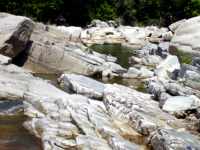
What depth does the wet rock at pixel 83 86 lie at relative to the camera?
2563cm

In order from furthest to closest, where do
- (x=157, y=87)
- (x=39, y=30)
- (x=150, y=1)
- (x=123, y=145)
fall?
(x=150, y=1) < (x=39, y=30) < (x=157, y=87) < (x=123, y=145)

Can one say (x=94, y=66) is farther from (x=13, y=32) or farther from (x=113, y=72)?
(x=13, y=32)

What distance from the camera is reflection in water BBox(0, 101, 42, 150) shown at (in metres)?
18.9

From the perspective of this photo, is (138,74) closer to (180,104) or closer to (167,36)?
(180,104)

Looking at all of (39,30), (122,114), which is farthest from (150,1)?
(122,114)

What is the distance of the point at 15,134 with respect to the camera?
2028 centimetres

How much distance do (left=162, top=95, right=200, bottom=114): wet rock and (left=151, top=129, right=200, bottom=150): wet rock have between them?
4871mm

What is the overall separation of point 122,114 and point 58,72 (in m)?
13.9

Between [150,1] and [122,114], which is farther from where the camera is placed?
[150,1]

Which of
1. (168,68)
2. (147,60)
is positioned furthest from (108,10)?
(168,68)

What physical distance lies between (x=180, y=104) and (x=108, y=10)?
61.9 meters

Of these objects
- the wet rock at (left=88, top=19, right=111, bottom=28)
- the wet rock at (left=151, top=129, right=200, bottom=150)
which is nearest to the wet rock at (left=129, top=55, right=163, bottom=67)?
the wet rock at (left=151, top=129, right=200, bottom=150)

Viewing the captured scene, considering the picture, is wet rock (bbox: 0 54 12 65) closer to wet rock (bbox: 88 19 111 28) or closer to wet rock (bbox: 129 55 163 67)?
wet rock (bbox: 129 55 163 67)

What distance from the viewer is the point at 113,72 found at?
36531 mm
